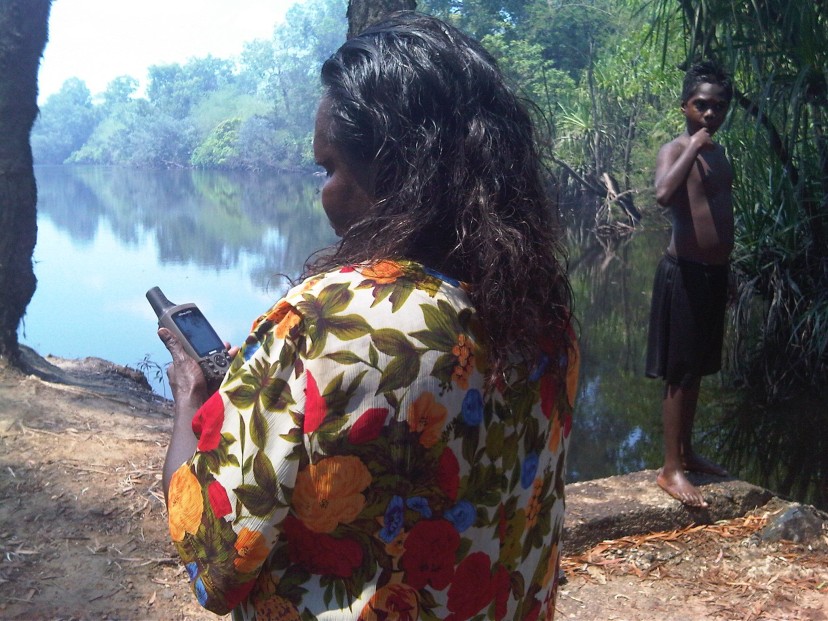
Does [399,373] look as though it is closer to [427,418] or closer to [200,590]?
[427,418]

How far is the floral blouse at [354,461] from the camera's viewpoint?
933 millimetres

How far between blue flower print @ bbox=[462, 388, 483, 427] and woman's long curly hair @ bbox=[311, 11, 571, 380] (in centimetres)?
4

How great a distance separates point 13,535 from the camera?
2.98 metres

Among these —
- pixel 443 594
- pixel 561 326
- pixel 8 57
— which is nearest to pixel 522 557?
pixel 443 594

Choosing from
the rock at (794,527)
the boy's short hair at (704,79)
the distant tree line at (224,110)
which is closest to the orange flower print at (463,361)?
the rock at (794,527)

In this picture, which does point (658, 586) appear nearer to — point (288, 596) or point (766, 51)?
point (288, 596)

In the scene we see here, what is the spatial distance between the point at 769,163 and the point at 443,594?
17.9 feet

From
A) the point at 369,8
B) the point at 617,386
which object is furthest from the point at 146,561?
the point at 617,386

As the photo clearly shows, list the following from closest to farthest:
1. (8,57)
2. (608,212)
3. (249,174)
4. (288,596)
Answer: (288,596)
(8,57)
(249,174)
(608,212)

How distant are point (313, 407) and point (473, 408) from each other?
0.65 feet

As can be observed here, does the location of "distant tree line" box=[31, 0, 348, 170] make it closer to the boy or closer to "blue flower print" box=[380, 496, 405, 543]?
the boy

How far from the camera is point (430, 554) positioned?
1.00m

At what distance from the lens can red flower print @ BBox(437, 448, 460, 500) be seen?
0.99m

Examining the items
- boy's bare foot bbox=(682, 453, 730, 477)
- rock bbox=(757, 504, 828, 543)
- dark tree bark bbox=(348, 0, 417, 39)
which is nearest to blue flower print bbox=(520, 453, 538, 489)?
rock bbox=(757, 504, 828, 543)
